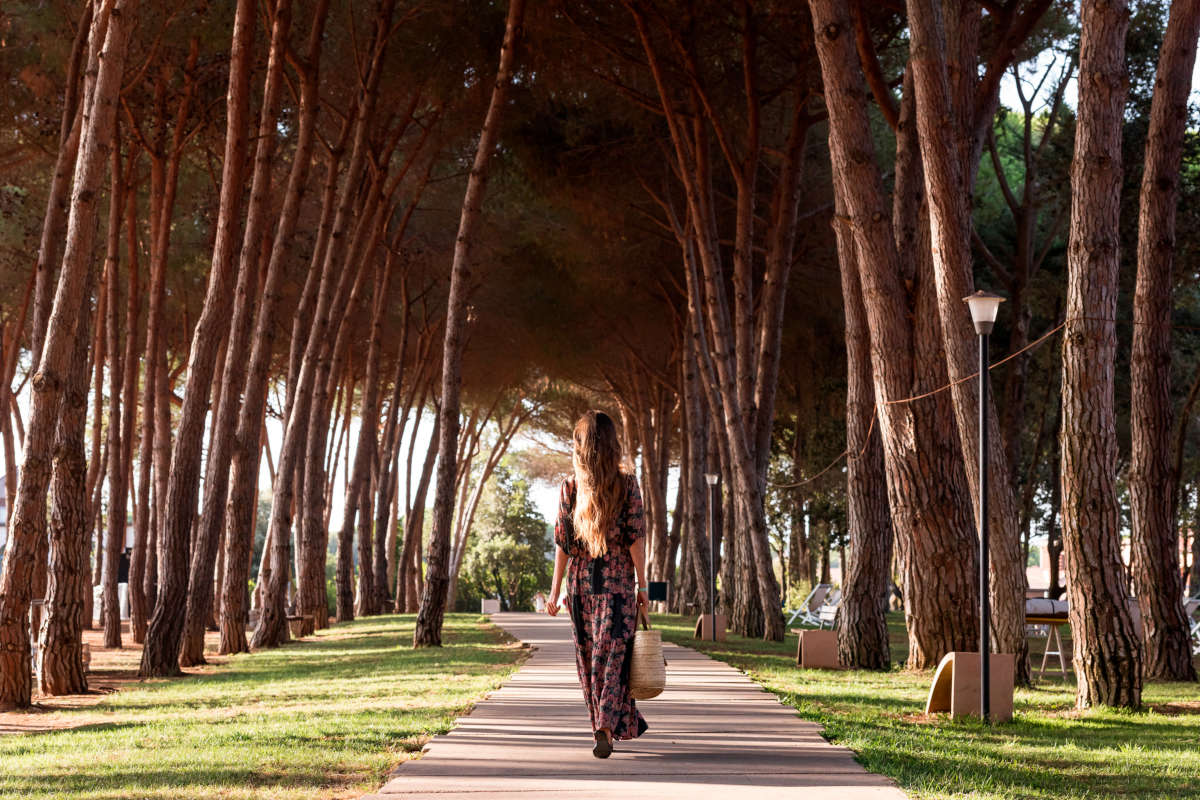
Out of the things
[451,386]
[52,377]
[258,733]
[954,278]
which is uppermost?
[954,278]

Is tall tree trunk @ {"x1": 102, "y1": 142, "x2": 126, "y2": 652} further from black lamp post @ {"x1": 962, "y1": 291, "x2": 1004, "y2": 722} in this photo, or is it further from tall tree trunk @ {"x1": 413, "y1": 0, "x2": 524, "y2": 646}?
black lamp post @ {"x1": 962, "y1": 291, "x2": 1004, "y2": 722}

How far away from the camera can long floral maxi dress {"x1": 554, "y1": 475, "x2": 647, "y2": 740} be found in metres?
5.50

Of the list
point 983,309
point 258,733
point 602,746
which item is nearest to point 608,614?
point 602,746

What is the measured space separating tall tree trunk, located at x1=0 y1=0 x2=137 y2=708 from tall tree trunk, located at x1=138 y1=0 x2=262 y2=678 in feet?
7.78

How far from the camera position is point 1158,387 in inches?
434

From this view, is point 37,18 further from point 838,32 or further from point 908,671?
point 908,671

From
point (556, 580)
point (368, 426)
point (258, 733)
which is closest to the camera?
point (556, 580)

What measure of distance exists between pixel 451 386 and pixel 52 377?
17.3 ft

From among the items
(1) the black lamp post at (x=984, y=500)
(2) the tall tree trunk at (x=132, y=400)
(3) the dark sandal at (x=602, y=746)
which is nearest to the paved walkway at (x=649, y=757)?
(3) the dark sandal at (x=602, y=746)

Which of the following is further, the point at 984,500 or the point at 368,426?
the point at 368,426

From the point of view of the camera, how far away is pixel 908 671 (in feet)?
33.5

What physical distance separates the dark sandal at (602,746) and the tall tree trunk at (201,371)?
7.17m

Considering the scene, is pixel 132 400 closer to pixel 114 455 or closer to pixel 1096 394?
pixel 114 455

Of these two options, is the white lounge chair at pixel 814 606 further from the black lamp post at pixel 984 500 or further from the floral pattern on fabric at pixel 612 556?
the floral pattern on fabric at pixel 612 556
